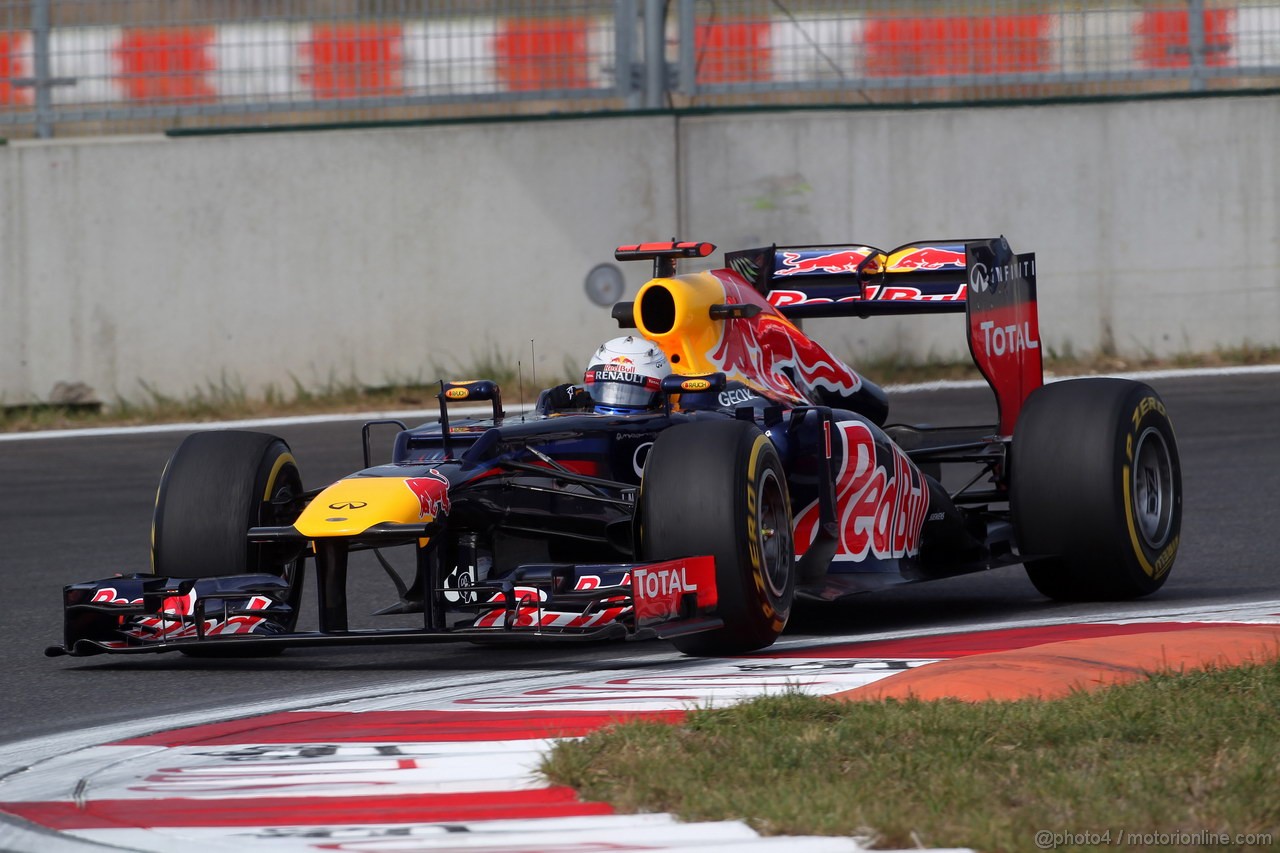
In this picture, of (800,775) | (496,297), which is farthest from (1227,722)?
(496,297)

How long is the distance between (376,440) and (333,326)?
64.9 inches

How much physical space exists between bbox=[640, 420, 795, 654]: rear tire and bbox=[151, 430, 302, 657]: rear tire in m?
1.29

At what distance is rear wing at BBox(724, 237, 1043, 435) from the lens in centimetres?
882

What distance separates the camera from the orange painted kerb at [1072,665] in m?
5.39

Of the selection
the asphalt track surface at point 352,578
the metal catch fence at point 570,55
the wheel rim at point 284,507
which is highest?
the metal catch fence at point 570,55

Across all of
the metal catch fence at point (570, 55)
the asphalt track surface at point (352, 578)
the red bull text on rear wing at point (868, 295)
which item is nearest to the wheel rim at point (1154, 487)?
the asphalt track surface at point (352, 578)

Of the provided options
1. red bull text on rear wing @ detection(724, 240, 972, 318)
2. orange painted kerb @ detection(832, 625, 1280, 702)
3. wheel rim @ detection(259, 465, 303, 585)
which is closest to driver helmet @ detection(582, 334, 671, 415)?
wheel rim @ detection(259, 465, 303, 585)

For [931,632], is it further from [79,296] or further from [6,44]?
[6,44]

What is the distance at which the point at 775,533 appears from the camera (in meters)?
7.04

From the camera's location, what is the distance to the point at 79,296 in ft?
47.9

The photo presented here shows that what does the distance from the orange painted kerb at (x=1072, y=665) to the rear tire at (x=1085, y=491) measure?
5.45ft

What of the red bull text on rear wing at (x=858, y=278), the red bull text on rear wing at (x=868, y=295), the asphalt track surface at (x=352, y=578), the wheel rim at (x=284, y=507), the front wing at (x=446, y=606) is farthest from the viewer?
the red bull text on rear wing at (x=858, y=278)

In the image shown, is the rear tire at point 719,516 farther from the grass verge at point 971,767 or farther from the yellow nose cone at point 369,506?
the grass verge at point 971,767

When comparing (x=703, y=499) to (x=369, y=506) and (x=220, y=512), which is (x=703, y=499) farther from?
(x=220, y=512)
